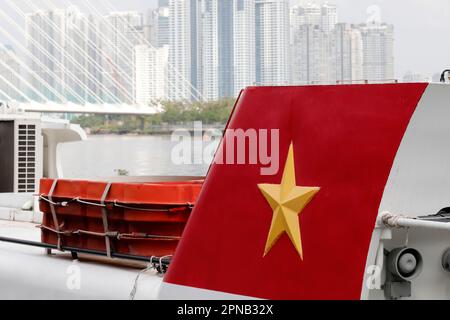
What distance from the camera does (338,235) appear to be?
466 centimetres

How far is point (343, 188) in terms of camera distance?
4715mm

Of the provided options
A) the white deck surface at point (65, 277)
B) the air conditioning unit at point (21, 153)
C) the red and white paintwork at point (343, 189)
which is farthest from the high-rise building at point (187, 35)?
the red and white paintwork at point (343, 189)

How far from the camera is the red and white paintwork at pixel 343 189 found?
4562 mm

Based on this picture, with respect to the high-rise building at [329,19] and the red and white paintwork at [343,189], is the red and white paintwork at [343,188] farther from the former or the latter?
the high-rise building at [329,19]

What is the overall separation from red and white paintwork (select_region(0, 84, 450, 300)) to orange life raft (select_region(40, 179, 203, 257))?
1221 mm

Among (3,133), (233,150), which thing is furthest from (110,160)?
(233,150)

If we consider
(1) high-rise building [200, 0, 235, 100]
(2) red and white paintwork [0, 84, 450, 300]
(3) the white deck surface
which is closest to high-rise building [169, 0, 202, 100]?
(1) high-rise building [200, 0, 235, 100]

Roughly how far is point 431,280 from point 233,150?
136cm

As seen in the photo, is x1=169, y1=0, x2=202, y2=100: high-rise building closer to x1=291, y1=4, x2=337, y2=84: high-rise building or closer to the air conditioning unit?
the air conditioning unit

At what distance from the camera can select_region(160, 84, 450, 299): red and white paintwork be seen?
180 inches

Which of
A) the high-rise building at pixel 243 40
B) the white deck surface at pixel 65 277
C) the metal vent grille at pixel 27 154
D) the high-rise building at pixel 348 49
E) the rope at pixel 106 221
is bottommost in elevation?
the white deck surface at pixel 65 277

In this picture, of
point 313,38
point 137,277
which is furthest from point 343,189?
point 313,38

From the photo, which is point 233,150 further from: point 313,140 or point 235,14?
point 235,14

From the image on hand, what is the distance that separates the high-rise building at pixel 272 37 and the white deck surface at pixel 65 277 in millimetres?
1967
